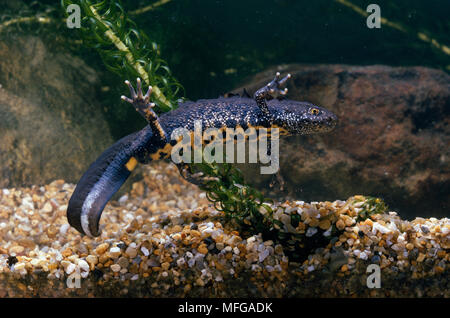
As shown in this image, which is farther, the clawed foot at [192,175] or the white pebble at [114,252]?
the clawed foot at [192,175]

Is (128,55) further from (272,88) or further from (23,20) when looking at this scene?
(23,20)

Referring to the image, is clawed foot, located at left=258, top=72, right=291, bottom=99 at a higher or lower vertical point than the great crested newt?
higher

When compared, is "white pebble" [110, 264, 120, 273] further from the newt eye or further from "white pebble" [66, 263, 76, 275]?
the newt eye

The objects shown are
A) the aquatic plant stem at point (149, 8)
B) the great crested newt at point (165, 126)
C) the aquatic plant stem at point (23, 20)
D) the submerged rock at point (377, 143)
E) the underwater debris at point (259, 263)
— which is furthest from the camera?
the aquatic plant stem at point (149, 8)

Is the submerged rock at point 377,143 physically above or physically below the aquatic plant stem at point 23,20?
below

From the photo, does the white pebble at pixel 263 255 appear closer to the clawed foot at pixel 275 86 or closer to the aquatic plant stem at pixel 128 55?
the clawed foot at pixel 275 86

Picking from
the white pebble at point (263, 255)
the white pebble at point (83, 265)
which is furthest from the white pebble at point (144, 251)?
the white pebble at point (263, 255)

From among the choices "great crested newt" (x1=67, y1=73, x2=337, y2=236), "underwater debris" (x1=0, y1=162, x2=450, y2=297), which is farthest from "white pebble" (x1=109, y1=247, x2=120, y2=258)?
"great crested newt" (x1=67, y1=73, x2=337, y2=236)
